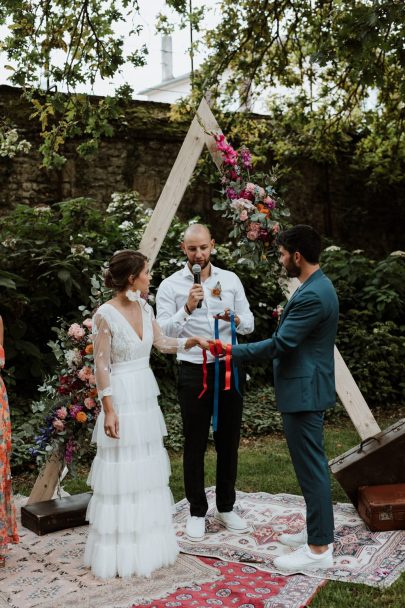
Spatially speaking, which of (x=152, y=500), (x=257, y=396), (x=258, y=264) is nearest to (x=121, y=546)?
(x=152, y=500)

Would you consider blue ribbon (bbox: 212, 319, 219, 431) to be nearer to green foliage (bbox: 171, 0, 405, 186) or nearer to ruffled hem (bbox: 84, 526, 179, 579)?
ruffled hem (bbox: 84, 526, 179, 579)

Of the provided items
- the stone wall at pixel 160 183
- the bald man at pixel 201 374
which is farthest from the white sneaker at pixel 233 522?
the stone wall at pixel 160 183

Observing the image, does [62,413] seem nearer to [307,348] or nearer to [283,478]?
[307,348]

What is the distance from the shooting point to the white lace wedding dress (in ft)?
12.4

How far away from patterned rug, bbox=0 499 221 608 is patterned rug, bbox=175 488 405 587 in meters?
0.31

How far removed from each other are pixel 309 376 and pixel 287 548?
130 cm

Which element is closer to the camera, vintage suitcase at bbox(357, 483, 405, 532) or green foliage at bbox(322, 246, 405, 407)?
vintage suitcase at bbox(357, 483, 405, 532)

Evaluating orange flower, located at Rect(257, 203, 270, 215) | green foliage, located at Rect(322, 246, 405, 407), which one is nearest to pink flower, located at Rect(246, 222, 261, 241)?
orange flower, located at Rect(257, 203, 270, 215)

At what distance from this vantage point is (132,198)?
952 centimetres

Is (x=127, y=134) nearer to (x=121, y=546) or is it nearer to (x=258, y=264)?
(x=258, y=264)

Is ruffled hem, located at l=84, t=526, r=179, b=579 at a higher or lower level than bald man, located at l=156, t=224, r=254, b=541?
lower

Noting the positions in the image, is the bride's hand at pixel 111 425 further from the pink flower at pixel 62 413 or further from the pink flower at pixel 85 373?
the pink flower at pixel 62 413

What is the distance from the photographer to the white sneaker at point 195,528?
14.5 ft

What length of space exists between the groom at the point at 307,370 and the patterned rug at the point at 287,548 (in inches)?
7.5
